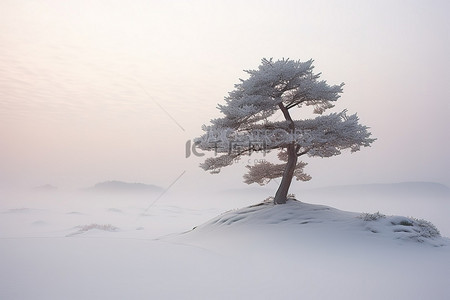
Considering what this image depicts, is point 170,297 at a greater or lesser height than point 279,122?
lesser

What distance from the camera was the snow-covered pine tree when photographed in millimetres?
15418

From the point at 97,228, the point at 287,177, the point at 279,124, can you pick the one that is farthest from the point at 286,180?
the point at 97,228

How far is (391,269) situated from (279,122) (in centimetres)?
914

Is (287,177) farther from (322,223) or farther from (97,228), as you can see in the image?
(97,228)

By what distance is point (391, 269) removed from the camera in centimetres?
823

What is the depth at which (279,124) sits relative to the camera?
16.2 metres

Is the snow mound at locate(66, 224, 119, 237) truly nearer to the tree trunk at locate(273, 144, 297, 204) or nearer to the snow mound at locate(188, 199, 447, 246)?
the snow mound at locate(188, 199, 447, 246)

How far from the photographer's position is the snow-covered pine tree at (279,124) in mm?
15418

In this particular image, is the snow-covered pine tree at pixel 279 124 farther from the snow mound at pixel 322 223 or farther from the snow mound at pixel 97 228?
the snow mound at pixel 97 228

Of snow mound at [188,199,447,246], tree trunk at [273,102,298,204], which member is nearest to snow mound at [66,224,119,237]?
snow mound at [188,199,447,246]

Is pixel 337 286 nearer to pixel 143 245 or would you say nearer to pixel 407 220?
pixel 143 245

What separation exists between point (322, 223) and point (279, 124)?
16.7ft

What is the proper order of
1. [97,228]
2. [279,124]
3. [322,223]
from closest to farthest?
[322,223]
[279,124]
[97,228]

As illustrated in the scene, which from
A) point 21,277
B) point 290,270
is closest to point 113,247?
point 21,277
